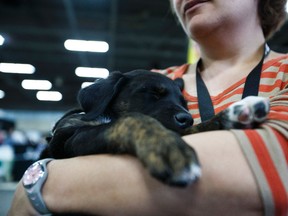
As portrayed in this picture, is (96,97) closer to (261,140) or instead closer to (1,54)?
(261,140)

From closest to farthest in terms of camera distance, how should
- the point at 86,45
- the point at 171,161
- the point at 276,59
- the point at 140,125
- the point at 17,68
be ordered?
the point at 171,161 → the point at 140,125 → the point at 276,59 → the point at 86,45 → the point at 17,68

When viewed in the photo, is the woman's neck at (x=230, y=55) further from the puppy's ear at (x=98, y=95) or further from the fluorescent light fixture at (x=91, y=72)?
the fluorescent light fixture at (x=91, y=72)

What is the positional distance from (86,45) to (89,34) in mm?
1045

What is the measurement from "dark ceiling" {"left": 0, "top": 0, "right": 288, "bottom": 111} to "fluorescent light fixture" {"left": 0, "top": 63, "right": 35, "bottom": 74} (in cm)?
34

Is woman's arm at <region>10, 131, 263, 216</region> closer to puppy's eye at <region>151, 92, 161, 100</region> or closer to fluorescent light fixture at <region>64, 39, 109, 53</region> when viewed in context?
puppy's eye at <region>151, 92, 161, 100</region>

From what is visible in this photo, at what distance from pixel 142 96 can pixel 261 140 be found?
912 mm

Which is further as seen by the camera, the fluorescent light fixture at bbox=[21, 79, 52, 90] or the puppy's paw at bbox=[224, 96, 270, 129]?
the fluorescent light fixture at bbox=[21, 79, 52, 90]

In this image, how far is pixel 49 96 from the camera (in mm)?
24750

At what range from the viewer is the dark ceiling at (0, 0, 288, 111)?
33.9 ft

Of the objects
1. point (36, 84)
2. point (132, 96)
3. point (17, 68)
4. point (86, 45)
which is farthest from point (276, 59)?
point (36, 84)

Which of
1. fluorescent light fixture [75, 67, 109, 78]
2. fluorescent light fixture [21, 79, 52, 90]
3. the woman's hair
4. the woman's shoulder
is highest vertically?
the woman's hair

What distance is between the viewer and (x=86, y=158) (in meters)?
1.42

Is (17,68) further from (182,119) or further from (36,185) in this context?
(36,185)

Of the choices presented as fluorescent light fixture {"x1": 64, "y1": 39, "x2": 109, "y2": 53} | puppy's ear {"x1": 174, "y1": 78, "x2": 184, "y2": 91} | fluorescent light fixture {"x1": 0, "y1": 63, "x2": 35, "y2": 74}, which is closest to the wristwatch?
puppy's ear {"x1": 174, "y1": 78, "x2": 184, "y2": 91}
